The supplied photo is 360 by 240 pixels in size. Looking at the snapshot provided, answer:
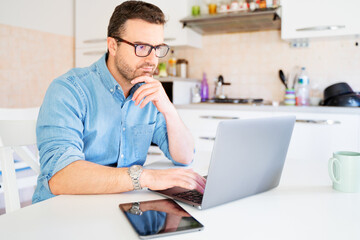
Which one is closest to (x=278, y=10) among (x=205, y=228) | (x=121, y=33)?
(x=121, y=33)

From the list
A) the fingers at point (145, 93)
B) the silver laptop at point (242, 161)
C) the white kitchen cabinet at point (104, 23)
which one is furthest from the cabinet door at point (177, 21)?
the silver laptop at point (242, 161)

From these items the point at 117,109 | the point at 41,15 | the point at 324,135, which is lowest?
the point at 324,135

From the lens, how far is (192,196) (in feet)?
2.67

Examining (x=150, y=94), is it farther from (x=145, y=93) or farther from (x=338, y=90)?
(x=338, y=90)

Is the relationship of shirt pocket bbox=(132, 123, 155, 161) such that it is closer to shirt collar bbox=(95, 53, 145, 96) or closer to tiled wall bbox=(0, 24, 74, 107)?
shirt collar bbox=(95, 53, 145, 96)

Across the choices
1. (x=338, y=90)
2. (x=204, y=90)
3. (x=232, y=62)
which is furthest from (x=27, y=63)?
(x=338, y=90)

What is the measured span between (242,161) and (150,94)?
18.3 inches

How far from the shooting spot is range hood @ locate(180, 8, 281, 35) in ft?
9.30

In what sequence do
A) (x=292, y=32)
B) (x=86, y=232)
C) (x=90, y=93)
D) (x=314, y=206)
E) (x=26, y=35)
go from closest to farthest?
(x=86, y=232) → (x=314, y=206) → (x=90, y=93) → (x=292, y=32) → (x=26, y=35)

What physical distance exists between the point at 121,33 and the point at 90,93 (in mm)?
258

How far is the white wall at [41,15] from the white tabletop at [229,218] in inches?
113

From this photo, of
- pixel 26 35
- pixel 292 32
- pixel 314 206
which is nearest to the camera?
pixel 314 206

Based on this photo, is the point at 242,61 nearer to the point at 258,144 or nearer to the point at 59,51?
the point at 59,51

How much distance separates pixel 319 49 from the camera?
120 inches
